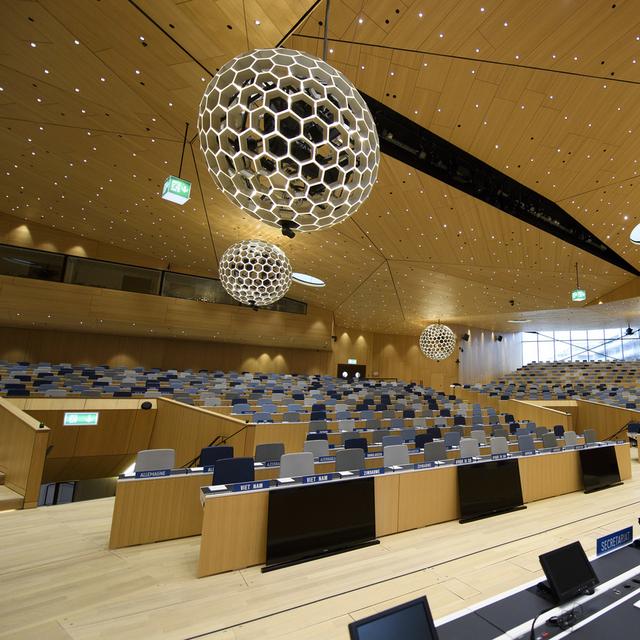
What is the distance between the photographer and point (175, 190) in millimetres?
5711

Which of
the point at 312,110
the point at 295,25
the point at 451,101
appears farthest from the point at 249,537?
the point at 451,101

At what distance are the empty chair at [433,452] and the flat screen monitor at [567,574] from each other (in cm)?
335

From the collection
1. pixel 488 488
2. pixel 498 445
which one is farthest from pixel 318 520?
pixel 498 445

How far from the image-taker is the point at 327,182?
1.69 metres

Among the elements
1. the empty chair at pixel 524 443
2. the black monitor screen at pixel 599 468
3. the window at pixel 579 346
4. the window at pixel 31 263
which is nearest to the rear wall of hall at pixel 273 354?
the window at pixel 31 263

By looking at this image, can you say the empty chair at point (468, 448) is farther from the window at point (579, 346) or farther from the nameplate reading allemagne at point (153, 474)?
the window at point (579, 346)

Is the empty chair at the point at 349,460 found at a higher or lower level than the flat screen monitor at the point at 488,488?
higher

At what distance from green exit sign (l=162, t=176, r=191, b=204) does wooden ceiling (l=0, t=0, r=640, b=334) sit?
119 cm

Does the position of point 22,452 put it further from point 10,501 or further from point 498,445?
point 498,445

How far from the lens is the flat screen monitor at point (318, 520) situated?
3408mm

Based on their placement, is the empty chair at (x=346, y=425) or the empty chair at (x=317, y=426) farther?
the empty chair at (x=346, y=425)

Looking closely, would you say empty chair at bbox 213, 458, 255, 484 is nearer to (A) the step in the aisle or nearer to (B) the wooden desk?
(B) the wooden desk

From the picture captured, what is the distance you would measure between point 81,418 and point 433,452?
7119 millimetres

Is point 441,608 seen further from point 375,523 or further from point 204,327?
point 204,327
